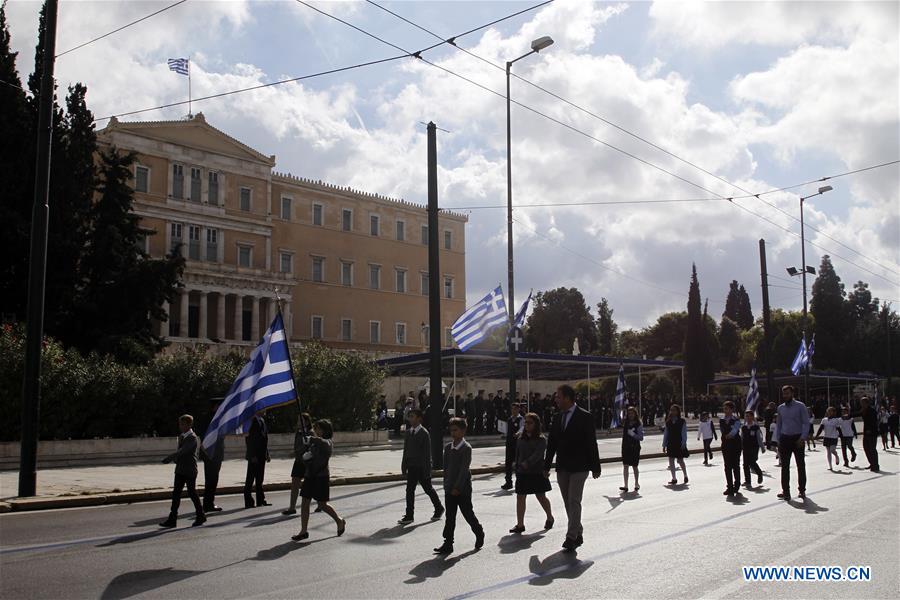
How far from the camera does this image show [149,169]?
62.7 m

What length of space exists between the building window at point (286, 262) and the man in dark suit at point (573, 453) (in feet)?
205

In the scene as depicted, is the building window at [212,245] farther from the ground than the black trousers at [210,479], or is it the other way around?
the building window at [212,245]

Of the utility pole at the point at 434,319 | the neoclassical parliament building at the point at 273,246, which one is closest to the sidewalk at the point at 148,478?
the utility pole at the point at 434,319

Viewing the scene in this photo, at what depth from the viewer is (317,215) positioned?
7400 cm

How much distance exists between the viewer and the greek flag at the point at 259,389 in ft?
42.6

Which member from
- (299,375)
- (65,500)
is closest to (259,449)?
(65,500)

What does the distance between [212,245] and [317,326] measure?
1102 cm

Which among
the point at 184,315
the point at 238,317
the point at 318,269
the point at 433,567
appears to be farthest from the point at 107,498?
the point at 318,269

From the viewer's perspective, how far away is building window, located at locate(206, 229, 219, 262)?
219ft

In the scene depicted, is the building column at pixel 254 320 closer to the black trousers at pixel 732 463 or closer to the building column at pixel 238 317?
the building column at pixel 238 317

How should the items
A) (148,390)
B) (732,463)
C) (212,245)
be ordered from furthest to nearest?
(212,245) → (148,390) → (732,463)

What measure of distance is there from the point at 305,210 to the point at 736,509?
62838mm

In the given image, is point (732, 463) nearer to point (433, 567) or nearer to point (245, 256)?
point (433, 567)

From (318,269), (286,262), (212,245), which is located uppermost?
(212,245)
